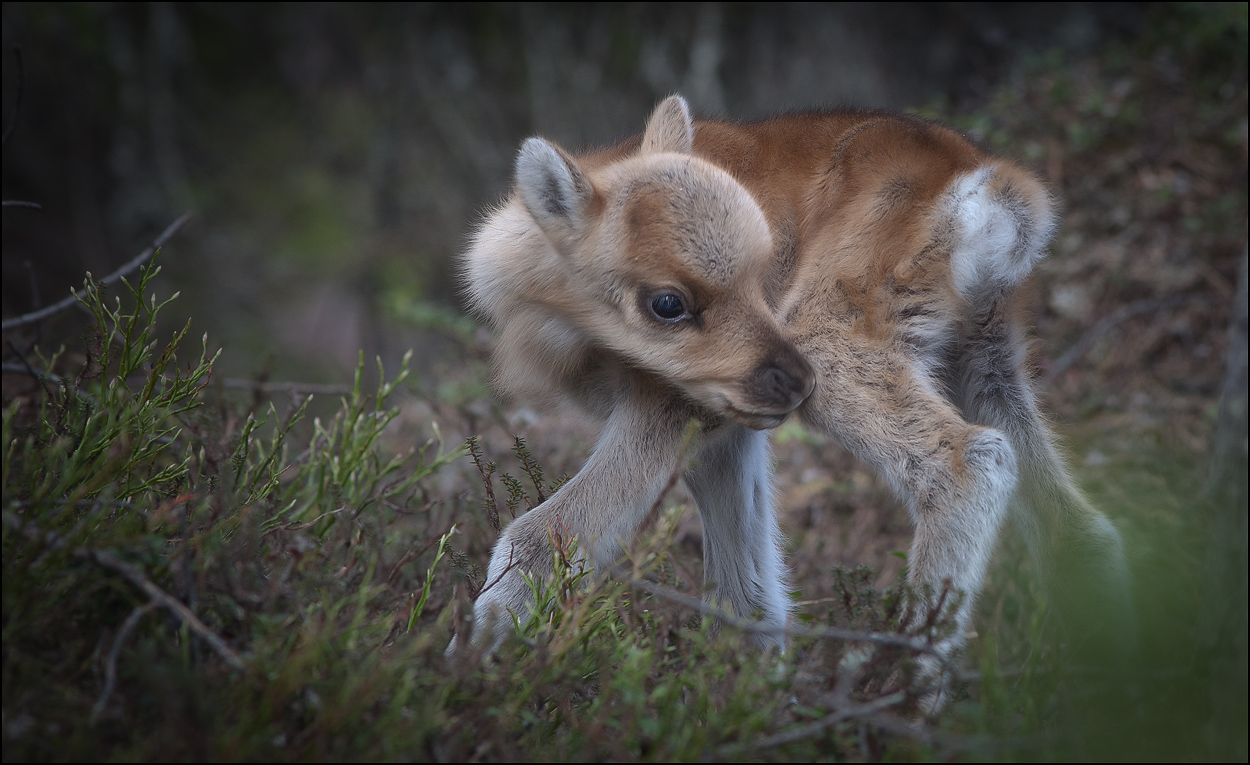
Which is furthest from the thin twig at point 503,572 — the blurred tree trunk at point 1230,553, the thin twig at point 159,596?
the blurred tree trunk at point 1230,553

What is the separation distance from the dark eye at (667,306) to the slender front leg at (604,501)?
1.09ft

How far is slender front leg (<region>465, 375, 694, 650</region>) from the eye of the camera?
3449mm

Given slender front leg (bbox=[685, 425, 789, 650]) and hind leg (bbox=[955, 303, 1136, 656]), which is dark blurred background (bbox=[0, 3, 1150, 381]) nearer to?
slender front leg (bbox=[685, 425, 789, 650])

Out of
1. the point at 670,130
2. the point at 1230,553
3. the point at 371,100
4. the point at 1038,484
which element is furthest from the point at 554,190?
the point at 371,100

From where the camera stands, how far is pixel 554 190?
12.0 ft

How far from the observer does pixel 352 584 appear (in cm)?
338

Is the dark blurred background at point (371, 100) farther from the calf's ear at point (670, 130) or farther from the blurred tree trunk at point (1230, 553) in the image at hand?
the blurred tree trunk at point (1230, 553)

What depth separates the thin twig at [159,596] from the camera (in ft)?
7.24

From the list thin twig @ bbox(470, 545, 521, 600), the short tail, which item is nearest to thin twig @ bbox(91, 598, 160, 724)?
thin twig @ bbox(470, 545, 521, 600)

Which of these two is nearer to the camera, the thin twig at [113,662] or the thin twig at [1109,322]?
the thin twig at [113,662]

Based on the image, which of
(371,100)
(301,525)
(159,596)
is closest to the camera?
(159,596)

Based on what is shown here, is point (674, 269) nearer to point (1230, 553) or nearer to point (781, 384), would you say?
point (781, 384)

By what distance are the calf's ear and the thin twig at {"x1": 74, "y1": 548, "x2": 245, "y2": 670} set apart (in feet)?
9.12

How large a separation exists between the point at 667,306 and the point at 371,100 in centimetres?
831
